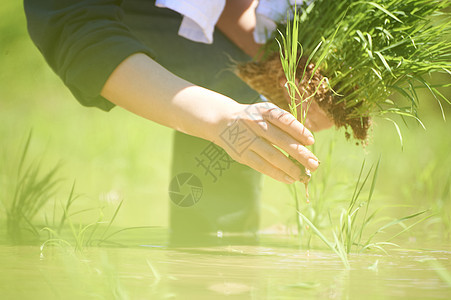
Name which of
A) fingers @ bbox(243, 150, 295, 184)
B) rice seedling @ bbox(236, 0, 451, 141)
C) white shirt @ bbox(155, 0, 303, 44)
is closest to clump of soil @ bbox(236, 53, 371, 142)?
rice seedling @ bbox(236, 0, 451, 141)

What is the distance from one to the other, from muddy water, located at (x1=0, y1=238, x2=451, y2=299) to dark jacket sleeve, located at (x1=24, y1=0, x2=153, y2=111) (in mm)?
389

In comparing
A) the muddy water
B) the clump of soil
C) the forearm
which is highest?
the clump of soil

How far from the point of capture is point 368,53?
1.14 meters

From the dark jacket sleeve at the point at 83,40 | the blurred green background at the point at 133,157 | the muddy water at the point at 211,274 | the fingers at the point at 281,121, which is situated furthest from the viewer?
the blurred green background at the point at 133,157

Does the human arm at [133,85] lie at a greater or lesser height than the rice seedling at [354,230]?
greater

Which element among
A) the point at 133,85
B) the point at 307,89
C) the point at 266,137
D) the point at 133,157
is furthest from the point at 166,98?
the point at 133,157

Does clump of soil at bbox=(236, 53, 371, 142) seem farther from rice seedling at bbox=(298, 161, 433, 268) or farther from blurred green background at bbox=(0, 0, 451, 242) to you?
blurred green background at bbox=(0, 0, 451, 242)

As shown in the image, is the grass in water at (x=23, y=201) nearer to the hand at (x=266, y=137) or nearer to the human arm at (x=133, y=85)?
the human arm at (x=133, y=85)

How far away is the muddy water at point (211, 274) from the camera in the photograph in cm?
74

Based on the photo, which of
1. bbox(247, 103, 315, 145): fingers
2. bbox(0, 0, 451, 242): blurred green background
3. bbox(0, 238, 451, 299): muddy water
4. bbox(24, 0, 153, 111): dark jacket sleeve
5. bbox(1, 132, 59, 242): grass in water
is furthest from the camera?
bbox(0, 0, 451, 242): blurred green background

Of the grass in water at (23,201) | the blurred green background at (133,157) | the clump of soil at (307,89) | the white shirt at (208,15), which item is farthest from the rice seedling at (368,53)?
the grass in water at (23,201)

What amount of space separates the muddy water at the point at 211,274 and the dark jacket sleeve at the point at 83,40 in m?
0.39

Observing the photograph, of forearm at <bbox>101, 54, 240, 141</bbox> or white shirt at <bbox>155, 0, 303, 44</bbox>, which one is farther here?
white shirt at <bbox>155, 0, 303, 44</bbox>

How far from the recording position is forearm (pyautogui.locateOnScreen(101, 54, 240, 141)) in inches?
39.9
